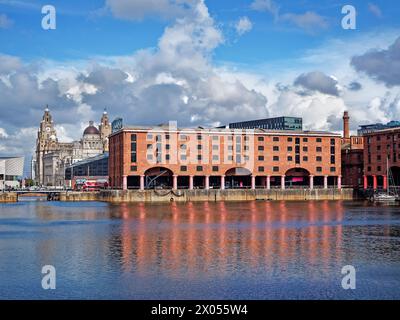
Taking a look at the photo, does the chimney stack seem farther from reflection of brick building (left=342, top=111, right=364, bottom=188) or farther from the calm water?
the calm water

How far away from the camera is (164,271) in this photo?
39.1 m

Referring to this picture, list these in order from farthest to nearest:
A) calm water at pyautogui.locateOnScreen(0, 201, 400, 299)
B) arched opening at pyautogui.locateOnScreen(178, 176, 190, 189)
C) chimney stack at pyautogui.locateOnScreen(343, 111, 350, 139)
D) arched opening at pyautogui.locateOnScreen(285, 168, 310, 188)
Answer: chimney stack at pyautogui.locateOnScreen(343, 111, 350, 139) < arched opening at pyautogui.locateOnScreen(285, 168, 310, 188) < arched opening at pyautogui.locateOnScreen(178, 176, 190, 189) < calm water at pyautogui.locateOnScreen(0, 201, 400, 299)

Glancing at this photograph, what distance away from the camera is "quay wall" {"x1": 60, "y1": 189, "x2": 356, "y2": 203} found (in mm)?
129875

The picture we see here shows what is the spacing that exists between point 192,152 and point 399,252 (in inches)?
3576

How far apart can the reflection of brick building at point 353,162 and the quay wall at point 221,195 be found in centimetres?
1183

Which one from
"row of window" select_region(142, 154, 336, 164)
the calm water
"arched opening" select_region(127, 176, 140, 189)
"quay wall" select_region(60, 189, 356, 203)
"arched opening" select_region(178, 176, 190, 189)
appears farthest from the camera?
"arched opening" select_region(178, 176, 190, 189)

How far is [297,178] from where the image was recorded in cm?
14925

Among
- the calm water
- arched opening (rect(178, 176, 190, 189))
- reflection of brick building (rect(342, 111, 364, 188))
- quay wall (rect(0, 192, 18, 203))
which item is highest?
reflection of brick building (rect(342, 111, 364, 188))

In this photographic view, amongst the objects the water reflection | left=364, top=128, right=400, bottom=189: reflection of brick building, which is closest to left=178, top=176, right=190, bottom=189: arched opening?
left=364, top=128, right=400, bottom=189: reflection of brick building

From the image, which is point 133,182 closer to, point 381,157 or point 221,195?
point 221,195

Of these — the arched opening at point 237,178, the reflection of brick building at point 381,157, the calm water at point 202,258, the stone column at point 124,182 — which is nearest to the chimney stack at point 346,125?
the reflection of brick building at point 381,157

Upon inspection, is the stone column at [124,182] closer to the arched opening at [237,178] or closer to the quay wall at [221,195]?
the quay wall at [221,195]

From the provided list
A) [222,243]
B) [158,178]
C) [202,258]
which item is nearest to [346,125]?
[158,178]
